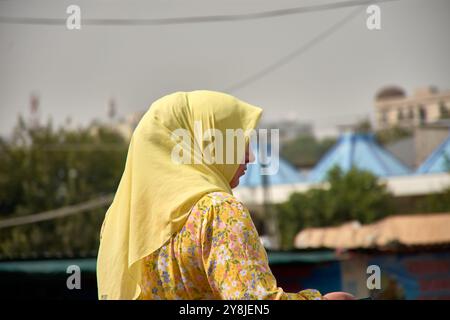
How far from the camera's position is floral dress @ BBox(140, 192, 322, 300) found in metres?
1.80

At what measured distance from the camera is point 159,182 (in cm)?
194

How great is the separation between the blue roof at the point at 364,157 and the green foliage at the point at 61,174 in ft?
20.2

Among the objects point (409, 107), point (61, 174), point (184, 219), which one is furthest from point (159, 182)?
point (409, 107)

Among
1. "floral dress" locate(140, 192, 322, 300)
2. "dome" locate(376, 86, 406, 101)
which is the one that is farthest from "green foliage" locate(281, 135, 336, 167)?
"floral dress" locate(140, 192, 322, 300)

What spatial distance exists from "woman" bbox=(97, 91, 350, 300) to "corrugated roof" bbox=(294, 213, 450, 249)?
15385 mm

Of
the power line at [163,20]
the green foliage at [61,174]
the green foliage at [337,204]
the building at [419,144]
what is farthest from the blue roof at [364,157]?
the power line at [163,20]

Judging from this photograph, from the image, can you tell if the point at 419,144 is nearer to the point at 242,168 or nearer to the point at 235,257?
the point at 242,168

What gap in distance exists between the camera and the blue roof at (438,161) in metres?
18.5

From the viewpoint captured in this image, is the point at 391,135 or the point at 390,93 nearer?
the point at 390,93

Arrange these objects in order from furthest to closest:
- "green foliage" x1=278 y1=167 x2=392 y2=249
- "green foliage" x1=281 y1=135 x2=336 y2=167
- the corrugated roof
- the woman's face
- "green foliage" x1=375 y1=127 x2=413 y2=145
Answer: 1. "green foliage" x1=281 y1=135 x2=336 y2=167
2. "green foliage" x1=375 y1=127 x2=413 y2=145
3. "green foliage" x1=278 y1=167 x2=392 y2=249
4. the corrugated roof
5. the woman's face

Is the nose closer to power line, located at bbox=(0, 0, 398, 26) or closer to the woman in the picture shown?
the woman

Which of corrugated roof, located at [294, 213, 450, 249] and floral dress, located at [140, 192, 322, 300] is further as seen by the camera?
corrugated roof, located at [294, 213, 450, 249]

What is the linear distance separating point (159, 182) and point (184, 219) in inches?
4.4
